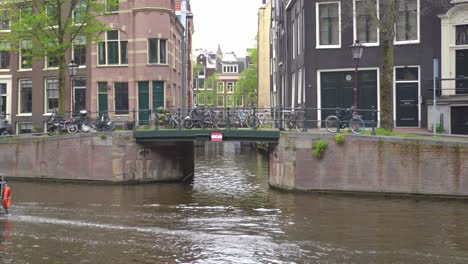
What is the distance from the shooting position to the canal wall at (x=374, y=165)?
1739 cm

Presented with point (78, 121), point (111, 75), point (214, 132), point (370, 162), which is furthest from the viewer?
point (111, 75)

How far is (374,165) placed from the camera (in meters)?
18.4

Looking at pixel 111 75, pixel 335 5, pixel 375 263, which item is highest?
pixel 335 5

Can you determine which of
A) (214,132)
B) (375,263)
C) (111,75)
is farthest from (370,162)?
(111,75)

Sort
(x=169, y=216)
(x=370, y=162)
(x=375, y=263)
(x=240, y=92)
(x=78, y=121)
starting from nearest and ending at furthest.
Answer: (x=375, y=263) < (x=169, y=216) < (x=370, y=162) < (x=78, y=121) < (x=240, y=92)

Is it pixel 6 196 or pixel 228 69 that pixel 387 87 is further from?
pixel 228 69

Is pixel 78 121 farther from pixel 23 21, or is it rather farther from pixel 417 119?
pixel 417 119

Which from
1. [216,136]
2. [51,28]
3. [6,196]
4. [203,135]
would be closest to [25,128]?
[51,28]

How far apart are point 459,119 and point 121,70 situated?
18174 millimetres

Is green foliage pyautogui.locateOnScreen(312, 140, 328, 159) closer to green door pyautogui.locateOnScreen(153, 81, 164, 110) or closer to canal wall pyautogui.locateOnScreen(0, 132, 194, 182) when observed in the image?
canal wall pyautogui.locateOnScreen(0, 132, 194, 182)

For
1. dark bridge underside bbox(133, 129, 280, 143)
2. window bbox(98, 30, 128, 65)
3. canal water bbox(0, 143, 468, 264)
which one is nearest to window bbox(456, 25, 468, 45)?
canal water bbox(0, 143, 468, 264)

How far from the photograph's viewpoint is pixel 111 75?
32.1 metres

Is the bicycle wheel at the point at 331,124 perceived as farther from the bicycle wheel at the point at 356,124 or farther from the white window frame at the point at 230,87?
the white window frame at the point at 230,87

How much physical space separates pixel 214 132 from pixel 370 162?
605 cm
